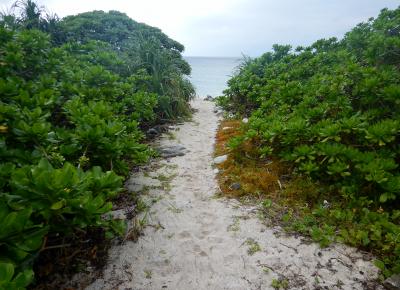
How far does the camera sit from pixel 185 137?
6.41 meters

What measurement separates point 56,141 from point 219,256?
184 centimetres

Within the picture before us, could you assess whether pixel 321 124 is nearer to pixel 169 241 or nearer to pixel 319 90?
pixel 319 90

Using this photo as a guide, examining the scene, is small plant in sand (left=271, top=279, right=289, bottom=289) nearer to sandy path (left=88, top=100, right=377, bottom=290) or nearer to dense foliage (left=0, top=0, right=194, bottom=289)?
sandy path (left=88, top=100, right=377, bottom=290)

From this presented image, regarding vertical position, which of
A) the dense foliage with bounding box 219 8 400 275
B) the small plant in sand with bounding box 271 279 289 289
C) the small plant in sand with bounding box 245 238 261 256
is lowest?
the small plant in sand with bounding box 271 279 289 289

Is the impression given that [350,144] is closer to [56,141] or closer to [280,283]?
[280,283]

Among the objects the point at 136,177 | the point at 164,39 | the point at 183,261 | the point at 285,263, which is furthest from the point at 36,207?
the point at 164,39

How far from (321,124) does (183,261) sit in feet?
8.45

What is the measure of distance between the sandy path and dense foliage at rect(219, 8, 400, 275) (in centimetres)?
27

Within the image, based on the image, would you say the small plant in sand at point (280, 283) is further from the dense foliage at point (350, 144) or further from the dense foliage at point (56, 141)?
the dense foliage at point (56, 141)

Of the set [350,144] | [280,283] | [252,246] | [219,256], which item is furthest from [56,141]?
[350,144]

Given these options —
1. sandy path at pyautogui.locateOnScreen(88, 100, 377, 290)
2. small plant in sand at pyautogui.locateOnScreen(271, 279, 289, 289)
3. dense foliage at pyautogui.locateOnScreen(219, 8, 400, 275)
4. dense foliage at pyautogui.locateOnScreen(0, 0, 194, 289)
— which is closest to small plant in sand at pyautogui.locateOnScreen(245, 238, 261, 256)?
sandy path at pyautogui.locateOnScreen(88, 100, 377, 290)

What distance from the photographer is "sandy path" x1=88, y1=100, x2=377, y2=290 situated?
2.44 m

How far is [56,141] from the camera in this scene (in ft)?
8.76

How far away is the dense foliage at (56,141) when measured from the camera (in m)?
1.75
